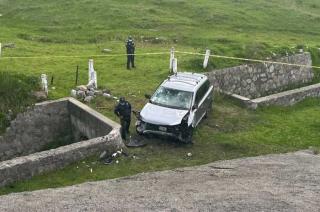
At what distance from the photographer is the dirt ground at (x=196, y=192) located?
42.1 ft

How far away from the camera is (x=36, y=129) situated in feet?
64.4

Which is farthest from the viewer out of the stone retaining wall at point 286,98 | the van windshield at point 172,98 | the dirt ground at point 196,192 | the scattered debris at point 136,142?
the stone retaining wall at point 286,98

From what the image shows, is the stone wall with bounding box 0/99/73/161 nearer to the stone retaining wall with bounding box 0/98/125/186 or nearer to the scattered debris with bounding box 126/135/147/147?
the stone retaining wall with bounding box 0/98/125/186

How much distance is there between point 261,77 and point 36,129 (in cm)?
1277

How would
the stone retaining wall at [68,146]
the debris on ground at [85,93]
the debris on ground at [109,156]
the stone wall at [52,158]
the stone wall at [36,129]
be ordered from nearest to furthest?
the stone wall at [52,158] < the stone retaining wall at [68,146] < the debris on ground at [109,156] < the stone wall at [36,129] < the debris on ground at [85,93]

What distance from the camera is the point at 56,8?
3778cm

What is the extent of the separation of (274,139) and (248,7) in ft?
80.6

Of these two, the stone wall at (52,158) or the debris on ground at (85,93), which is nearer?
the stone wall at (52,158)

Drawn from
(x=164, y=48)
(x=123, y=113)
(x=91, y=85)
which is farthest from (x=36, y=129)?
(x=164, y=48)

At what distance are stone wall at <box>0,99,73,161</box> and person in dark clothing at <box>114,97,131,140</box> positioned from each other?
10.8ft

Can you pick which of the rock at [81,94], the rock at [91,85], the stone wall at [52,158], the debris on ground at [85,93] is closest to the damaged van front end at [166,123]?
the stone wall at [52,158]

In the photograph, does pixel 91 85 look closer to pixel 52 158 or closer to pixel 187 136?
pixel 187 136

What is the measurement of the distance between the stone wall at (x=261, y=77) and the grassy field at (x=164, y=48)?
78cm

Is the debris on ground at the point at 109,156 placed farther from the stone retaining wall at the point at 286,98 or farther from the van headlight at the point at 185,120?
the stone retaining wall at the point at 286,98
